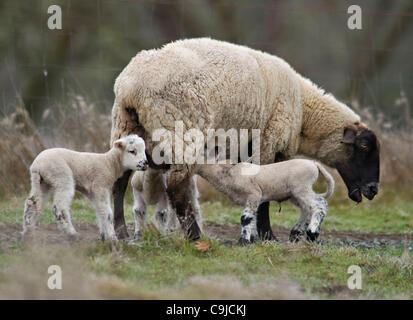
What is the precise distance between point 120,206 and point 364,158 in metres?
3.33

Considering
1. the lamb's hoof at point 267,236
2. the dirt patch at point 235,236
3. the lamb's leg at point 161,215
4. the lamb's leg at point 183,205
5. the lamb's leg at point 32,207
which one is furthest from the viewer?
the lamb's hoof at point 267,236

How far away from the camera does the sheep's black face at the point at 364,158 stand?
27.8ft

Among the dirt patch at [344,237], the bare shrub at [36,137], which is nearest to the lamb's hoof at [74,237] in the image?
the dirt patch at [344,237]

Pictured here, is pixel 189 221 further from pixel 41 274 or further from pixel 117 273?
pixel 41 274

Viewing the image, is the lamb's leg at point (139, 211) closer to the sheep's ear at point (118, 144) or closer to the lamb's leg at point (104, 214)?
the lamb's leg at point (104, 214)

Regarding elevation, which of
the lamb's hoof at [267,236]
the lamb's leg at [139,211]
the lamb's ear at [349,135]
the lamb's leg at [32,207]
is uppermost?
the lamb's ear at [349,135]

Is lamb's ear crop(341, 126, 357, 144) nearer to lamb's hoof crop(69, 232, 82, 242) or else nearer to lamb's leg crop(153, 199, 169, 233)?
lamb's leg crop(153, 199, 169, 233)

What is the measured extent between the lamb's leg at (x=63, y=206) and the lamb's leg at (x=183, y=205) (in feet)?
3.72

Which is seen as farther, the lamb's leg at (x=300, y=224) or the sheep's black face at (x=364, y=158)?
the sheep's black face at (x=364, y=158)

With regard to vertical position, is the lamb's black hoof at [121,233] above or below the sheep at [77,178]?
below

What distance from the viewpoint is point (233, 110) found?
23.7ft

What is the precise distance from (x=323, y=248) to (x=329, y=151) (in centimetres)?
218

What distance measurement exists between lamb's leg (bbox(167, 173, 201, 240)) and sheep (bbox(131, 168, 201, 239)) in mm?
332

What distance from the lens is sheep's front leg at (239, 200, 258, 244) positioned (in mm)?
6934
